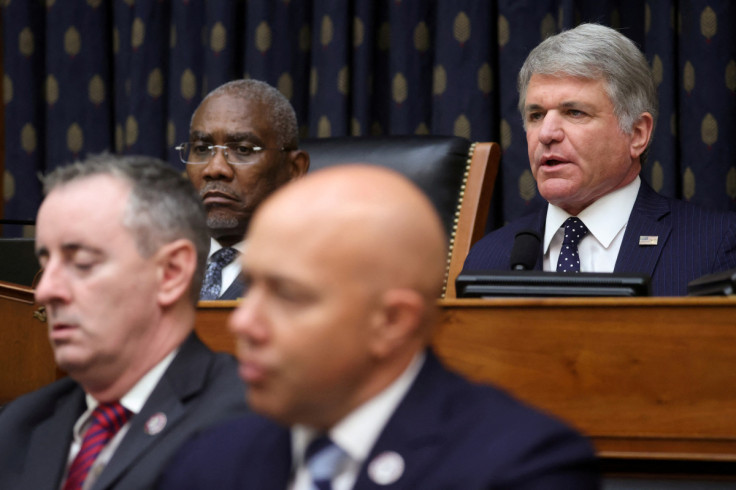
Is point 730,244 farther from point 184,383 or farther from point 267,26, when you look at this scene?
point 267,26

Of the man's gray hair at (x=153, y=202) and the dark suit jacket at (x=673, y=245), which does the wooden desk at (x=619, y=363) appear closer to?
the man's gray hair at (x=153, y=202)

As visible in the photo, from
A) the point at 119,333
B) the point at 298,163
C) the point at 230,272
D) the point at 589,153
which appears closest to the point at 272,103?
the point at 298,163

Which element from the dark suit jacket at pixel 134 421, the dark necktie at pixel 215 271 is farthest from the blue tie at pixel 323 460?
the dark necktie at pixel 215 271

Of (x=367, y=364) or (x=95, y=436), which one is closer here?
(x=367, y=364)

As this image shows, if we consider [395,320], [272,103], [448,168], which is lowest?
[395,320]

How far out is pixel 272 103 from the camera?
290 cm

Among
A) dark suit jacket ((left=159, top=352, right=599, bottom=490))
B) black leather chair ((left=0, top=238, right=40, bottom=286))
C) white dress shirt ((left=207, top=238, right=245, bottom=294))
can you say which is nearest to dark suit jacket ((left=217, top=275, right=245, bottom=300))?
white dress shirt ((left=207, top=238, right=245, bottom=294))

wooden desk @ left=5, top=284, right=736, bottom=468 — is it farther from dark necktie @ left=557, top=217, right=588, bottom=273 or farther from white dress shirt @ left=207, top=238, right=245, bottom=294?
white dress shirt @ left=207, top=238, right=245, bottom=294

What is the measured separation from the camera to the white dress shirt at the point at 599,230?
8.16ft

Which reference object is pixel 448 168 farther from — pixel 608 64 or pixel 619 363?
pixel 619 363

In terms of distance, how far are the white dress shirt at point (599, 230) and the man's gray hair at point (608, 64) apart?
0.61ft

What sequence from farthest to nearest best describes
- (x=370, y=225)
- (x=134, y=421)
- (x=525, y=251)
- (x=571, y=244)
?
(x=571, y=244) → (x=525, y=251) → (x=134, y=421) → (x=370, y=225)

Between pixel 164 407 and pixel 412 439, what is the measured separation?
1.68 ft

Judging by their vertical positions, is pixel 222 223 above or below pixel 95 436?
above
